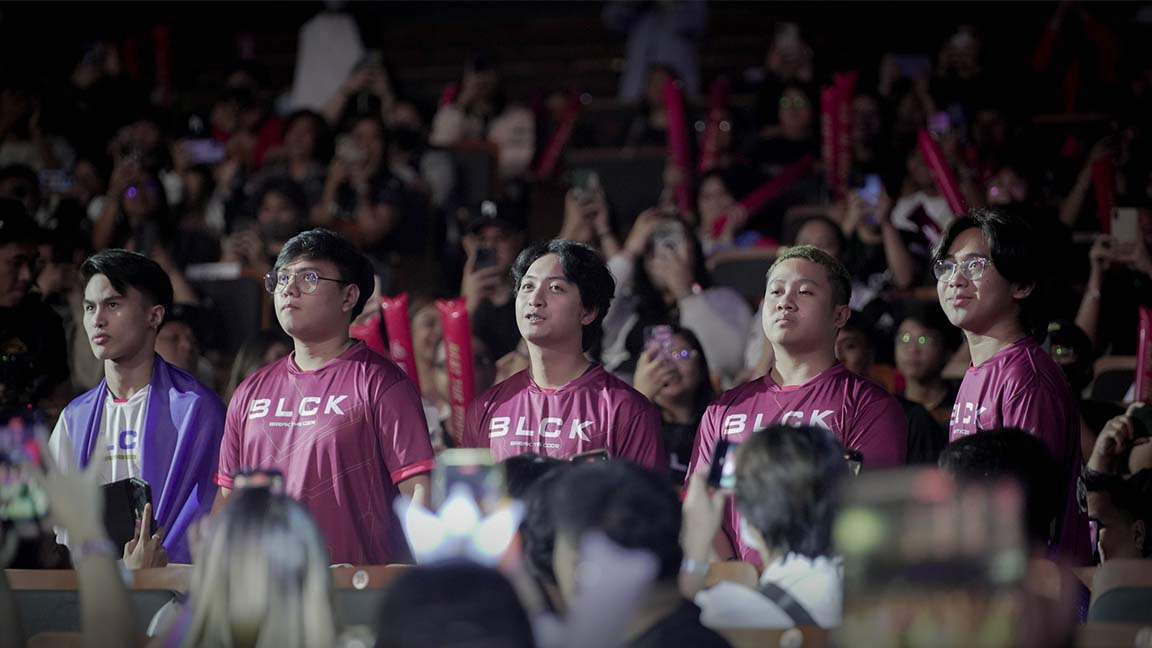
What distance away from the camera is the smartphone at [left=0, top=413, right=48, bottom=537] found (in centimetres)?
405

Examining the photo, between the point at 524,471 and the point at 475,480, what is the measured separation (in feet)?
0.80

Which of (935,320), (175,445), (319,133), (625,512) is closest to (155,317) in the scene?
(175,445)

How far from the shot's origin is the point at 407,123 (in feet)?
32.2

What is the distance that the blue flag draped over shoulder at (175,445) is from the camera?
4832mm

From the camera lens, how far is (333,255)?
189 inches

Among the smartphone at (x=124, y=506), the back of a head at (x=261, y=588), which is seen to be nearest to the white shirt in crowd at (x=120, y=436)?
the smartphone at (x=124, y=506)

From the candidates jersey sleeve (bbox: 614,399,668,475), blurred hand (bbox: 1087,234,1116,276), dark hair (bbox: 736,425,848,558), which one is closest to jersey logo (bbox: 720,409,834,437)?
jersey sleeve (bbox: 614,399,668,475)

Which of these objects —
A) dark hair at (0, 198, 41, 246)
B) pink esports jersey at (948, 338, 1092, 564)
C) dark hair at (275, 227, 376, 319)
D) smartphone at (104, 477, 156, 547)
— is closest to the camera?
pink esports jersey at (948, 338, 1092, 564)

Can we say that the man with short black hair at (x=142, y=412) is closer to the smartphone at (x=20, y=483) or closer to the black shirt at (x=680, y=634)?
the smartphone at (x=20, y=483)

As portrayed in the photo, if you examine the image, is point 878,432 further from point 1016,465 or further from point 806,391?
point 1016,465

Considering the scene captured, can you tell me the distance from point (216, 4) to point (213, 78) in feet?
3.09

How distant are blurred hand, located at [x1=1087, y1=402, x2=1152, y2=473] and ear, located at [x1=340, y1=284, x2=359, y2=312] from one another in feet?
8.87

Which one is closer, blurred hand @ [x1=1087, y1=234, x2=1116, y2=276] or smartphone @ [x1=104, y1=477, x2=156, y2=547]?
smartphone @ [x1=104, y1=477, x2=156, y2=547]

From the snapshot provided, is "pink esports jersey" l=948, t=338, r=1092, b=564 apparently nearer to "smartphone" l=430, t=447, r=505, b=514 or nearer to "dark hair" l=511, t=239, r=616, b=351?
"dark hair" l=511, t=239, r=616, b=351
